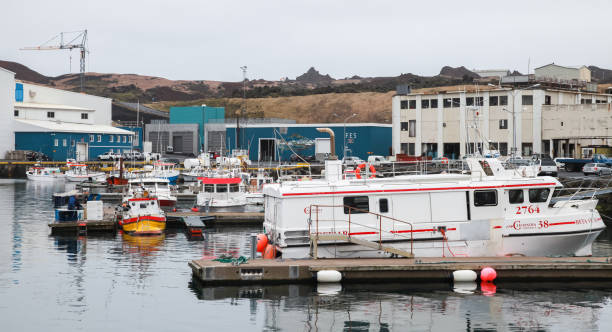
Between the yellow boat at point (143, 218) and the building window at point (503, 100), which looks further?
the building window at point (503, 100)

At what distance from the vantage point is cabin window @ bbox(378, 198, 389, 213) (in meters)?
27.5

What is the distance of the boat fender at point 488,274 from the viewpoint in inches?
1017

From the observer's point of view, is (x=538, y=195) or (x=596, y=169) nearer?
(x=538, y=195)

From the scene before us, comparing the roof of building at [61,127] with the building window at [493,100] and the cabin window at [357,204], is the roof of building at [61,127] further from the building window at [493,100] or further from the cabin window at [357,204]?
the cabin window at [357,204]

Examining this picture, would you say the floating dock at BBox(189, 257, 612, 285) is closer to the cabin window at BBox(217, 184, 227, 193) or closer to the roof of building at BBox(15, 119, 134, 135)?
the cabin window at BBox(217, 184, 227, 193)

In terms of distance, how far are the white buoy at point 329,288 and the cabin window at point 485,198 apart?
20.6ft

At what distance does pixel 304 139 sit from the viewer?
104 metres

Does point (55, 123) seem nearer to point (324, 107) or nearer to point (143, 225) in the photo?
point (324, 107)

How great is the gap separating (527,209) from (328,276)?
27.3ft

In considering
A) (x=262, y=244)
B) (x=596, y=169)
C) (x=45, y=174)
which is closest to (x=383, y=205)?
(x=262, y=244)

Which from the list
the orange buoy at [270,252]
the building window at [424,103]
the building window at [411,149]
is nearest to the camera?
the orange buoy at [270,252]

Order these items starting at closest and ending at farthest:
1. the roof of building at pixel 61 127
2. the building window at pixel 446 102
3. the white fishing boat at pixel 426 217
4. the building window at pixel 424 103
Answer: the white fishing boat at pixel 426 217, the building window at pixel 446 102, the building window at pixel 424 103, the roof of building at pixel 61 127

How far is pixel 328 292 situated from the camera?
25.5 meters

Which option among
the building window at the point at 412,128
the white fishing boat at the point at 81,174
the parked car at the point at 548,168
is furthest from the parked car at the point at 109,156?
the parked car at the point at 548,168
